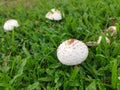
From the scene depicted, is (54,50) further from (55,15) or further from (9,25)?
(9,25)

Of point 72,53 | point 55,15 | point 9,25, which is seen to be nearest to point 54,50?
point 72,53

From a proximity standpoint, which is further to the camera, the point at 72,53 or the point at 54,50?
the point at 54,50

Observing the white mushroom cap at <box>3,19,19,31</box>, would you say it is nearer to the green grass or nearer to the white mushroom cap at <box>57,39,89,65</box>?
the green grass

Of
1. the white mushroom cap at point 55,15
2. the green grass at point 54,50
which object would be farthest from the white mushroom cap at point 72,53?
the white mushroom cap at point 55,15

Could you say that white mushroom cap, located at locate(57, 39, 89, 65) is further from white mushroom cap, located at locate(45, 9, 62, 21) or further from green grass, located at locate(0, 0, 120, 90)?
white mushroom cap, located at locate(45, 9, 62, 21)

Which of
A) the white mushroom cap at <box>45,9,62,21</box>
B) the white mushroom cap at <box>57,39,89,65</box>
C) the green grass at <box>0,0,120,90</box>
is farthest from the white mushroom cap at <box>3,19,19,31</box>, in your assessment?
the white mushroom cap at <box>57,39,89,65</box>

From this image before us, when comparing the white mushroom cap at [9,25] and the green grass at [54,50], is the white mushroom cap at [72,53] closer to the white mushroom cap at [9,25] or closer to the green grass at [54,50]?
the green grass at [54,50]

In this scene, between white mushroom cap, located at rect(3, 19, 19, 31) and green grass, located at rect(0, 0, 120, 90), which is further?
white mushroom cap, located at rect(3, 19, 19, 31)

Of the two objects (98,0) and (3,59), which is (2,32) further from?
(98,0)

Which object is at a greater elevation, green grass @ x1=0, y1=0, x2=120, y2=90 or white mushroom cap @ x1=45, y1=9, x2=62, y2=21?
white mushroom cap @ x1=45, y1=9, x2=62, y2=21
